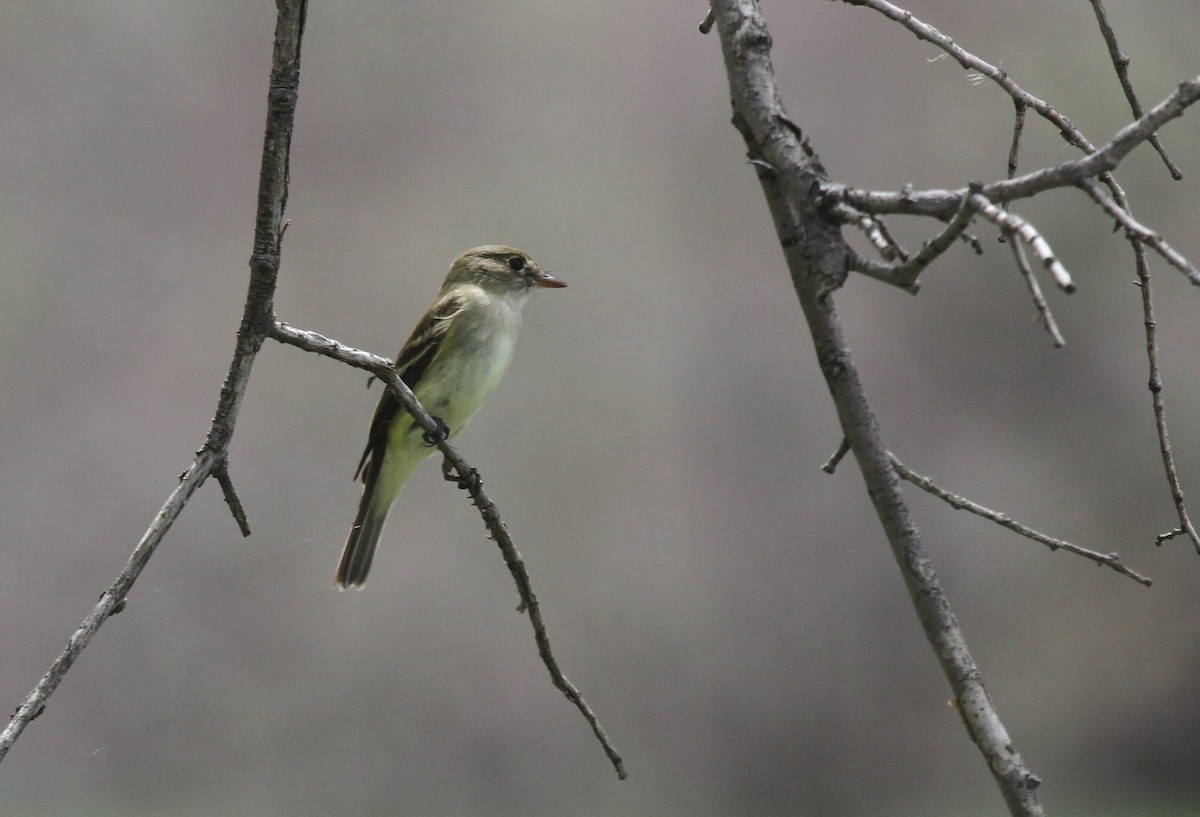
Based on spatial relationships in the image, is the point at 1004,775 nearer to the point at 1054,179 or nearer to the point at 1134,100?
the point at 1054,179

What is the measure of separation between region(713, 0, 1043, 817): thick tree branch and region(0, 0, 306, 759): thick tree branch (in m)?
0.54

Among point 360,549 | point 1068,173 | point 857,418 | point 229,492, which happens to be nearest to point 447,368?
point 360,549

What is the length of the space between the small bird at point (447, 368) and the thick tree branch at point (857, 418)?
1.86 metres

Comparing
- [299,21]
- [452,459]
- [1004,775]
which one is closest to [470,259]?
[452,459]

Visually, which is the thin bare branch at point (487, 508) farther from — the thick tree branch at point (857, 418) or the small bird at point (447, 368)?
the small bird at point (447, 368)

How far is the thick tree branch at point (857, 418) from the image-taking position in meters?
1.01

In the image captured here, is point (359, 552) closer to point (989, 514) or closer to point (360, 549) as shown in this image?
point (360, 549)

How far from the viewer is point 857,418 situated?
1.08 metres

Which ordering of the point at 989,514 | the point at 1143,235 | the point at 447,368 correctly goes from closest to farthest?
the point at 1143,235, the point at 989,514, the point at 447,368

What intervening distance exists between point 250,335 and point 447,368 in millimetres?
1546

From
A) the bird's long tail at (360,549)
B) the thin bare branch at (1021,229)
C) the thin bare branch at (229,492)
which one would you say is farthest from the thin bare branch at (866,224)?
the bird's long tail at (360,549)

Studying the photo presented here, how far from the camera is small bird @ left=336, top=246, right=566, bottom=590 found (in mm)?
2955

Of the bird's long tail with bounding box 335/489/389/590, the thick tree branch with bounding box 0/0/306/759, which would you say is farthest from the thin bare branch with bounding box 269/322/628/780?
the bird's long tail with bounding box 335/489/389/590

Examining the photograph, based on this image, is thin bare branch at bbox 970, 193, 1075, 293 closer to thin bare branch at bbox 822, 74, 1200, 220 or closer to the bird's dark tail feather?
thin bare branch at bbox 822, 74, 1200, 220
